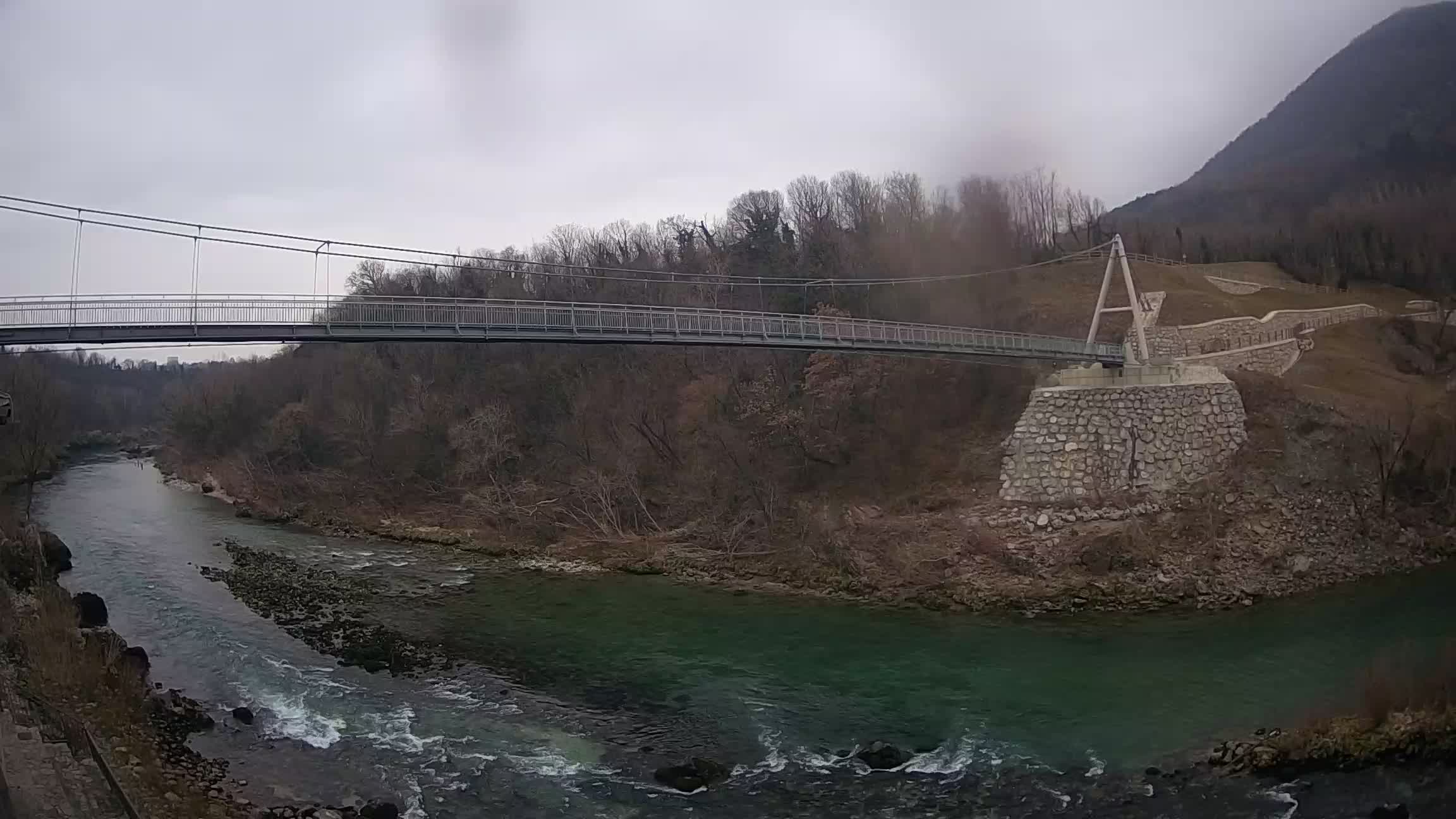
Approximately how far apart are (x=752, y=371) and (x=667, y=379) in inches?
204

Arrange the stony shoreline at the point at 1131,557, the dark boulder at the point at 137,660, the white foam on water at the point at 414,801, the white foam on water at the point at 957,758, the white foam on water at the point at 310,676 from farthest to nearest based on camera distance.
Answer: the stony shoreline at the point at 1131,557 → the white foam on water at the point at 310,676 → the dark boulder at the point at 137,660 → the white foam on water at the point at 957,758 → the white foam on water at the point at 414,801

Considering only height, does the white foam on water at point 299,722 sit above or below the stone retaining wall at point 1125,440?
below

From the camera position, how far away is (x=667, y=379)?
123 ft

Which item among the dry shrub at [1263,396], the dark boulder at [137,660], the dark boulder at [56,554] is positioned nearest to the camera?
the dark boulder at [137,660]

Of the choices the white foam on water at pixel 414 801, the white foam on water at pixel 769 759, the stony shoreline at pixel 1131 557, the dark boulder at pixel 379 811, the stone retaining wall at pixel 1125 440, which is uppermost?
the stone retaining wall at pixel 1125 440

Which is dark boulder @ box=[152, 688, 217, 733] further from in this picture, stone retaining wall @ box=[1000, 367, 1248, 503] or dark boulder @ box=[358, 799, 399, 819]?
stone retaining wall @ box=[1000, 367, 1248, 503]

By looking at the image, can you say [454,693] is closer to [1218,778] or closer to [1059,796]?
[1059,796]

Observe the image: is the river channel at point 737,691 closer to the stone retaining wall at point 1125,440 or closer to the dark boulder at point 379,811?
the dark boulder at point 379,811

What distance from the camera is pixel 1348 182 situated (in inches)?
2324

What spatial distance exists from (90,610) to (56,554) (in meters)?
7.61

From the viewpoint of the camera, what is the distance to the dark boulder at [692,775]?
11.4 meters

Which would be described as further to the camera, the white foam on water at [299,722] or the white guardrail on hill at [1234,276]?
the white guardrail on hill at [1234,276]

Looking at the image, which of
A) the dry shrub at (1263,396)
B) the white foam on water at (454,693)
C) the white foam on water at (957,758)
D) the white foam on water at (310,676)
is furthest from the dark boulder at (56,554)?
the dry shrub at (1263,396)

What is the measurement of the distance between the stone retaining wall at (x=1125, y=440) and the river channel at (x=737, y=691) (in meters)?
5.29
